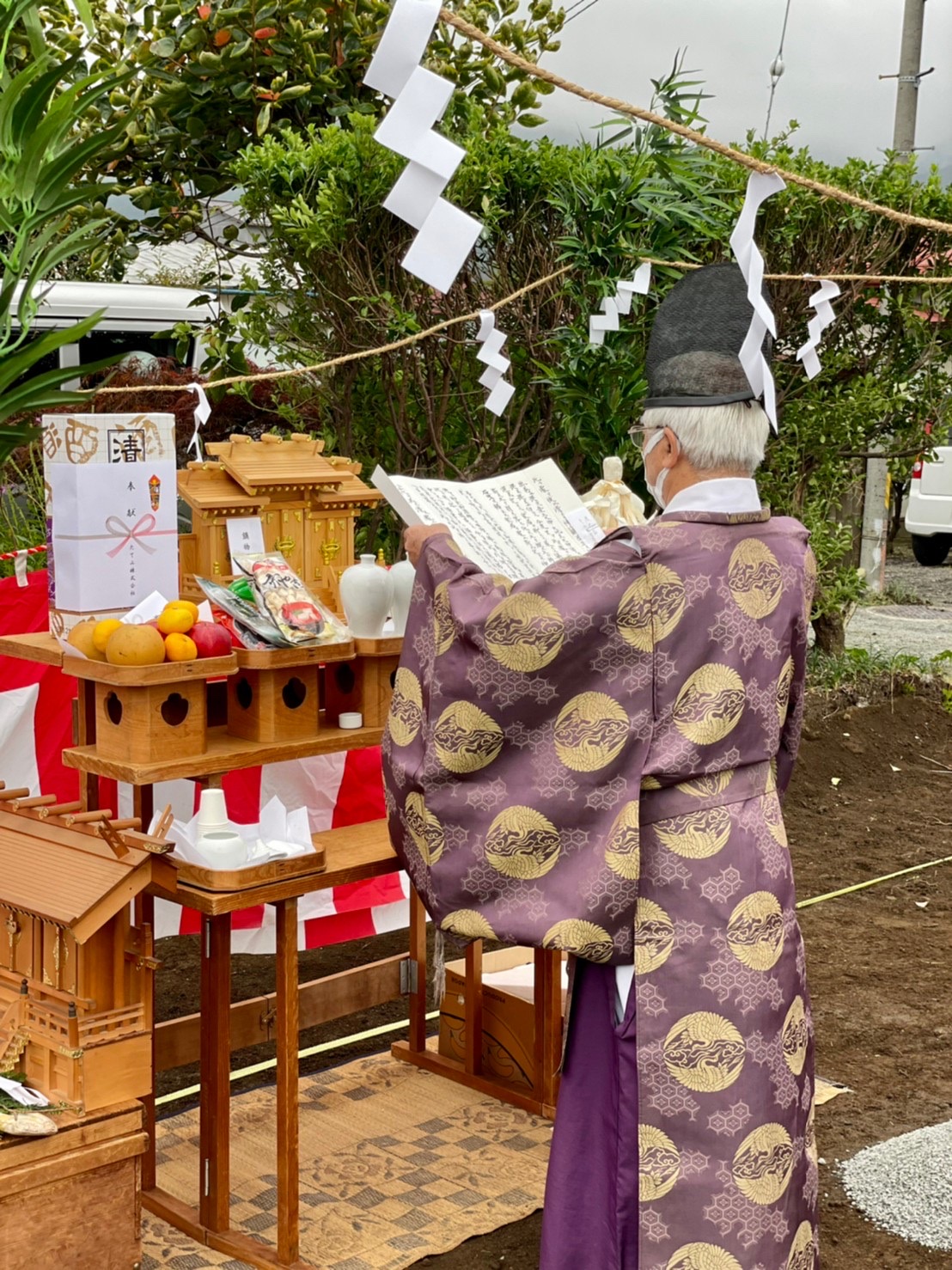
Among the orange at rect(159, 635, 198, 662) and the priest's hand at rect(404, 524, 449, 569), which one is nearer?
the priest's hand at rect(404, 524, 449, 569)

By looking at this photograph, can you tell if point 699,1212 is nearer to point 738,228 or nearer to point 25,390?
point 738,228

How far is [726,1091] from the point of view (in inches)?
87.1

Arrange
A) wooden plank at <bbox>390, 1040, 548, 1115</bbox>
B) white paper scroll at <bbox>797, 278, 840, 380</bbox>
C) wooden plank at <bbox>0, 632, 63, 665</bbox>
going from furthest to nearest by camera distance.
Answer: wooden plank at <bbox>390, 1040, 548, 1115</bbox>
white paper scroll at <bbox>797, 278, 840, 380</bbox>
wooden plank at <bbox>0, 632, 63, 665</bbox>

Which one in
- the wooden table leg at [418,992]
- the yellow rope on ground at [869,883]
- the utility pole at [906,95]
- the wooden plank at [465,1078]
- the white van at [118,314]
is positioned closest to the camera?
the wooden plank at [465,1078]

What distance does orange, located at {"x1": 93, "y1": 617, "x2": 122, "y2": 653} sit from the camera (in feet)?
8.36

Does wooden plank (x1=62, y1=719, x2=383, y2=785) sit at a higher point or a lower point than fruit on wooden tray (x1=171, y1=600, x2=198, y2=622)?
lower

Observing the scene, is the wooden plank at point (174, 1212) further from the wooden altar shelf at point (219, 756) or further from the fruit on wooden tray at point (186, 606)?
the fruit on wooden tray at point (186, 606)

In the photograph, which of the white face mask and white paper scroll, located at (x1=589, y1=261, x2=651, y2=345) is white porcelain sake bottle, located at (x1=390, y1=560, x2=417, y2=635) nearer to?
the white face mask

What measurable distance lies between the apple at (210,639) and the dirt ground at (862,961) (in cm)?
130

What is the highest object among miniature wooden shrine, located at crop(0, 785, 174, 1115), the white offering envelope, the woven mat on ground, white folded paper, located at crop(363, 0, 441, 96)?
white folded paper, located at crop(363, 0, 441, 96)

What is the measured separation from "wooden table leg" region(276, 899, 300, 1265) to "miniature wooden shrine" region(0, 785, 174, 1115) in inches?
9.8

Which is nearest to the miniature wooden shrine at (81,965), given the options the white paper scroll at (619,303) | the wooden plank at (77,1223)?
the wooden plank at (77,1223)

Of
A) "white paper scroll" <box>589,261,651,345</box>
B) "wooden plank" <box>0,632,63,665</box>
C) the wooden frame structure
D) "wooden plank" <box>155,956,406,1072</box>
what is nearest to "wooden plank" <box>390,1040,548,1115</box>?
"wooden plank" <box>155,956,406,1072</box>

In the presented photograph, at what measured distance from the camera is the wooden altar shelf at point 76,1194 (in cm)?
229
